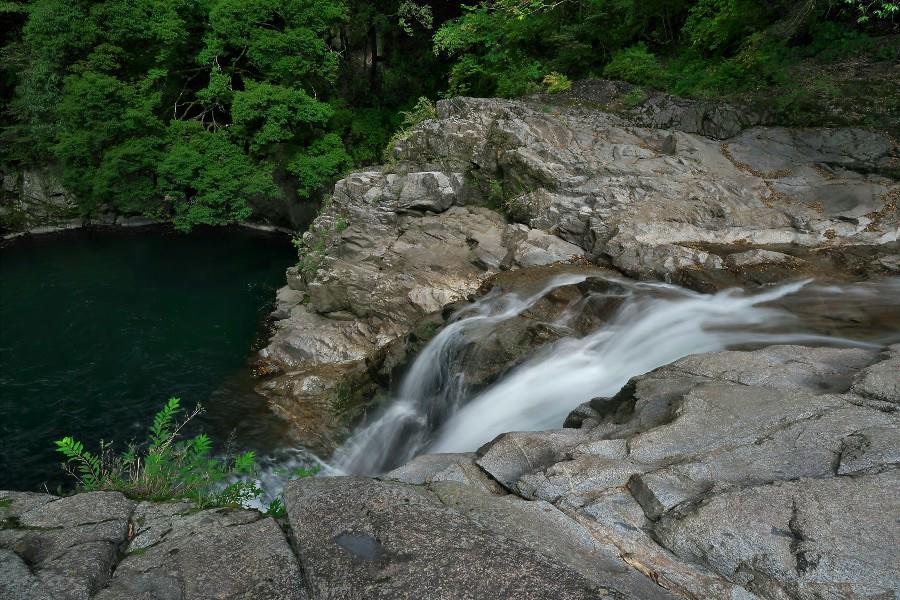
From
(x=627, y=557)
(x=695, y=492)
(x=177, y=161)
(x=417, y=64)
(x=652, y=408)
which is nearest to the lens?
(x=627, y=557)

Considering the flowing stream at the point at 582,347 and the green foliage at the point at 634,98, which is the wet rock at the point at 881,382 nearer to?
the flowing stream at the point at 582,347

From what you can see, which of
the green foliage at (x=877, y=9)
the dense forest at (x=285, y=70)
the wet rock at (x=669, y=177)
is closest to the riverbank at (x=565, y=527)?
the green foliage at (x=877, y=9)

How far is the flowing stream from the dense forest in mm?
7965

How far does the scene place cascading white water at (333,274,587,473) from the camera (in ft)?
30.6

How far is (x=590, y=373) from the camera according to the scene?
8.09 m

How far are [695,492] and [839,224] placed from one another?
29.6 feet

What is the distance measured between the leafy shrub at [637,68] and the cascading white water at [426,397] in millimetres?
8107

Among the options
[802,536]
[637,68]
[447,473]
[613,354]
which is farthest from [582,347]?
[637,68]

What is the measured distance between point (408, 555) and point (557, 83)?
47.7ft

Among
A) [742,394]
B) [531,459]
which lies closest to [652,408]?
[742,394]

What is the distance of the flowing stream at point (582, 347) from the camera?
7738 millimetres

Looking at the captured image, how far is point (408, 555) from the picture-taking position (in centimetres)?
327

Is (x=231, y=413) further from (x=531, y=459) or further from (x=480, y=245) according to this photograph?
(x=531, y=459)

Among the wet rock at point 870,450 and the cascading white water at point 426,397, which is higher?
the wet rock at point 870,450
